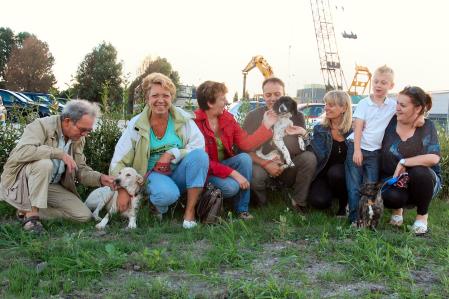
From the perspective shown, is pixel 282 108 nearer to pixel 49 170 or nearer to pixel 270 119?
pixel 270 119

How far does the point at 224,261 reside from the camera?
11.3ft

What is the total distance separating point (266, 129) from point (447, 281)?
2480 millimetres

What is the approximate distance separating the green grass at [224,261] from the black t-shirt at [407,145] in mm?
656

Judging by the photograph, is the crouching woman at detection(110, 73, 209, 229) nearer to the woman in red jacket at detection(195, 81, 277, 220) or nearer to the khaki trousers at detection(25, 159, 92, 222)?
the woman in red jacket at detection(195, 81, 277, 220)

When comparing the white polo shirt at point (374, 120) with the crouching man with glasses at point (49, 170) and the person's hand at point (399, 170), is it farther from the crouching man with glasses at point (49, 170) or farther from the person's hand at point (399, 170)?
the crouching man with glasses at point (49, 170)

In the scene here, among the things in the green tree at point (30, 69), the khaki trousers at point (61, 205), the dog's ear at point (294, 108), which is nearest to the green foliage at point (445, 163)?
the dog's ear at point (294, 108)

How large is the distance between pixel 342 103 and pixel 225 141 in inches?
50.4

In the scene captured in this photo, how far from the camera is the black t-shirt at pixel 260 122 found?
5.29m

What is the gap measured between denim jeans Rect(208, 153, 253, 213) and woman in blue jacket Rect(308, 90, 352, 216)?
2.40ft

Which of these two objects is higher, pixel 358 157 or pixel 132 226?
pixel 358 157

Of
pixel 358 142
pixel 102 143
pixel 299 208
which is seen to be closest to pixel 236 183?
pixel 299 208

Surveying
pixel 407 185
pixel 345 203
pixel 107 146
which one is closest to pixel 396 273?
pixel 407 185

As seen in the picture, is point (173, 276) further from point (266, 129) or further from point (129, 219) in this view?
point (266, 129)

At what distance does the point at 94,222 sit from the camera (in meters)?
4.66
